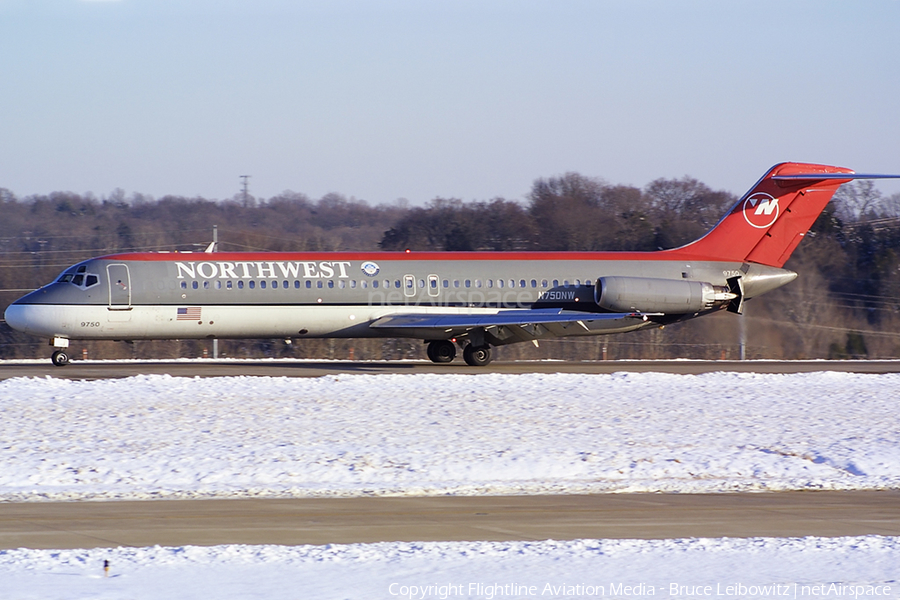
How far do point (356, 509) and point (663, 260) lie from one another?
20.3 m

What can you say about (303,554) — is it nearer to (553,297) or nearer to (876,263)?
(553,297)

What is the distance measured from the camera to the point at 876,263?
49031 mm

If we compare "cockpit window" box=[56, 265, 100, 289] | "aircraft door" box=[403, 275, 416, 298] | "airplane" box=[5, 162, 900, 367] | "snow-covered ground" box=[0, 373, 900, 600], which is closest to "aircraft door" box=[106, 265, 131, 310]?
"airplane" box=[5, 162, 900, 367]

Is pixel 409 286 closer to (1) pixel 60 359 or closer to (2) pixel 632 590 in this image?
(1) pixel 60 359

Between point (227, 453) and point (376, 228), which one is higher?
point (376, 228)

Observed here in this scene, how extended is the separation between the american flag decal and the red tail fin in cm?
1482

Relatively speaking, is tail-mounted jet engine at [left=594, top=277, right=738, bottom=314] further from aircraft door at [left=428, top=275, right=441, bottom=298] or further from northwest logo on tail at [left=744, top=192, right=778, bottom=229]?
aircraft door at [left=428, top=275, right=441, bottom=298]

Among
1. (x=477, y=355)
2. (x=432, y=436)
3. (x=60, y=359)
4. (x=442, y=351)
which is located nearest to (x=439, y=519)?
(x=432, y=436)

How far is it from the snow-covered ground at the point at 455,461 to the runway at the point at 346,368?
9.39 feet

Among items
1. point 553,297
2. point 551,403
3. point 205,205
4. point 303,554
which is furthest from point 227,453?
point 205,205

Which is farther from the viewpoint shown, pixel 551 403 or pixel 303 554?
pixel 551 403

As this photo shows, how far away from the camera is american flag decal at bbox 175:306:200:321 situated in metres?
26.2

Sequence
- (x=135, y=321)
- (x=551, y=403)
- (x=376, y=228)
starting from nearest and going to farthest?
(x=551, y=403) < (x=135, y=321) < (x=376, y=228)

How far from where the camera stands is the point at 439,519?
10109mm
